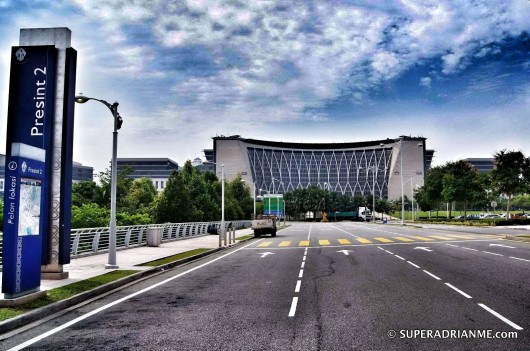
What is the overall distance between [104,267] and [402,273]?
408 inches


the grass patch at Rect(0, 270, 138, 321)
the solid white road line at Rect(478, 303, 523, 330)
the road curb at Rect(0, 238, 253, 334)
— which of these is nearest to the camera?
the solid white road line at Rect(478, 303, 523, 330)

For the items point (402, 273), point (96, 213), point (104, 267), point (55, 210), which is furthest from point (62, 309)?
point (96, 213)

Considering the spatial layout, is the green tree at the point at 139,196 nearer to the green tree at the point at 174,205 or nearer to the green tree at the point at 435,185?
the green tree at the point at 174,205

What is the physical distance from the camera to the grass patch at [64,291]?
8.88 meters

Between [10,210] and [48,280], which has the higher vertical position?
[10,210]

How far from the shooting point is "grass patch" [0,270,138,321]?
29.1 ft

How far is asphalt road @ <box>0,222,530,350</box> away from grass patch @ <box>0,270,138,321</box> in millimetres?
695

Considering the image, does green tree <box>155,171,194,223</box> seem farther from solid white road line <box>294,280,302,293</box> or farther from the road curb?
solid white road line <box>294,280,302,293</box>

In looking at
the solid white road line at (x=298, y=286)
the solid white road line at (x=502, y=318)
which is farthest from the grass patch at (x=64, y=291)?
the solid white road line at (x=502, y=318)

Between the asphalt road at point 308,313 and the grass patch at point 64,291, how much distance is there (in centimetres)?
69

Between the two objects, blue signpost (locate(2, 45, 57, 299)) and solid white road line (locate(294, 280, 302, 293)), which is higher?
blue signpost (locate(2, 45, 57, 299))

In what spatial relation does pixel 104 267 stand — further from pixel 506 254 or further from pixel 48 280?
pixel 506 254

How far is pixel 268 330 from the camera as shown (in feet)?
24.7

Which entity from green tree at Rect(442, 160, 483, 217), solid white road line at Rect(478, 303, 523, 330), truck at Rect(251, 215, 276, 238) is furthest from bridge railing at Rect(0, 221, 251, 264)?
green tree at Rect(442, 160, 483, 217)
